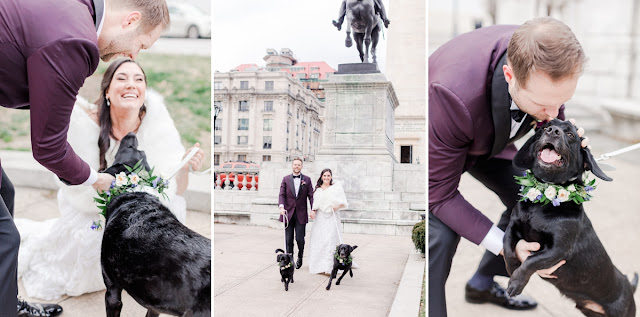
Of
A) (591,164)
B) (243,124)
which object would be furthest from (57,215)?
(591,164)

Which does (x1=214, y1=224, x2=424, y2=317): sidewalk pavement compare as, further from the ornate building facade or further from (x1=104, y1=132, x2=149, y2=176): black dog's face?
(x1=104, y1=132, x2=149, y2=176): black dog's face

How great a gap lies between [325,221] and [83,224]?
4.18ft

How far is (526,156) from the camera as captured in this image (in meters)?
2.04

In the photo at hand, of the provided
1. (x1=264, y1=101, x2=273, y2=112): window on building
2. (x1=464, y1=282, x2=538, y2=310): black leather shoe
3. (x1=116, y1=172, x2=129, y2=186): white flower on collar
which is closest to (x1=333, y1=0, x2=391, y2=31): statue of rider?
(x1=264, y1=101, x2=273, y2=112): window on building

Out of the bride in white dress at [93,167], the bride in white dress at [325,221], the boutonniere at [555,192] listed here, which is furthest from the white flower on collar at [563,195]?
the bride in white dress at [93,167]

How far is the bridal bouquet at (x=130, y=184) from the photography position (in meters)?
2.35

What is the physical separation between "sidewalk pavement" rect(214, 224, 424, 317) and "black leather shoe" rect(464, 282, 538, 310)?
0.27m

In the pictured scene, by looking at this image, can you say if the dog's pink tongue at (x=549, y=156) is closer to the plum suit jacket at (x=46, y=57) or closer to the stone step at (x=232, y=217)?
the stone step at (x=232, y=217)

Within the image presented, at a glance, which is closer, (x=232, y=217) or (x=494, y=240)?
(x=494, y=240)

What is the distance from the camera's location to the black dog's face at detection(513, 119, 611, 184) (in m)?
1.91

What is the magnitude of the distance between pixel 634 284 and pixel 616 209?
354mm

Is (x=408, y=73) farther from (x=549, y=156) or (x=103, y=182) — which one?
(x=103, y=182)

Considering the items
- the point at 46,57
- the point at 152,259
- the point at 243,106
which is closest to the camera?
the point at 46,57

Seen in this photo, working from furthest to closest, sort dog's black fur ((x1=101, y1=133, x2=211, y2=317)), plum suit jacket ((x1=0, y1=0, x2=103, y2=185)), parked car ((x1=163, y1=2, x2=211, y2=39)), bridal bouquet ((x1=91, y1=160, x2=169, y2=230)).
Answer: parked car ((x1=163, y1=2, x2=211, y2=39)), bridal bouquet ((x1=91, y1=160, x2=169, y2=230)), dog's black fur ((x1=101, y1=133, x2=211, y2=317)), plum suit jacket ((x1=0, y1=0, x2=103, y2=185))
